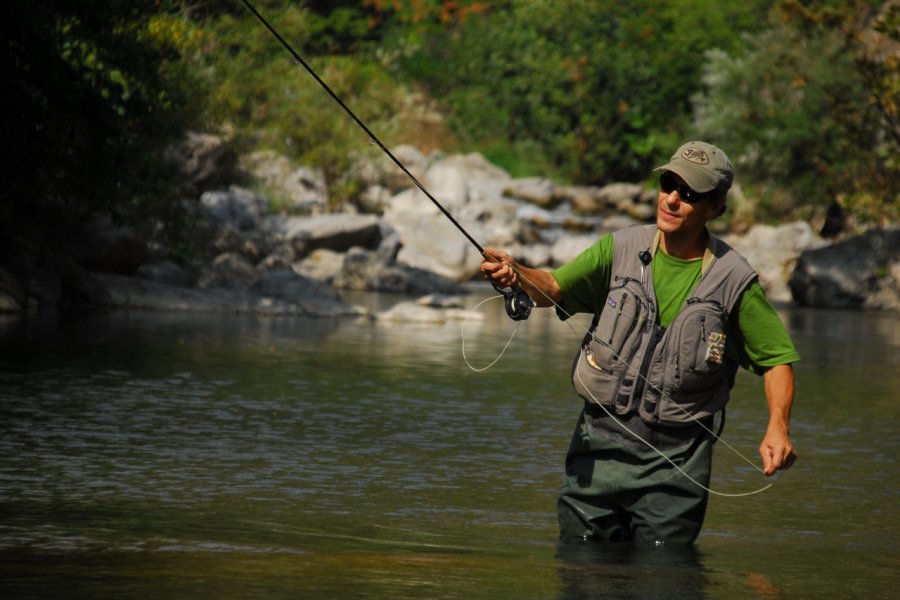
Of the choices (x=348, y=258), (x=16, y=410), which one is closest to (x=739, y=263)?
(x=16, y=410)

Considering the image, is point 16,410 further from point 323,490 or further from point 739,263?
point 739,263

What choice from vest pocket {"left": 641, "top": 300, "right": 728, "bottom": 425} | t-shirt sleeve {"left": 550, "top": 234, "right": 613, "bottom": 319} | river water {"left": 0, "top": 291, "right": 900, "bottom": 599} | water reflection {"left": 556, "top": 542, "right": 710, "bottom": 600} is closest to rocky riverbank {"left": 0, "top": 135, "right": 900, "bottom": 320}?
river water {"left": 0, "top": 291, "right": 900, "bottom": 599}

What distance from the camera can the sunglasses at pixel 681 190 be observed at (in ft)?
17.7

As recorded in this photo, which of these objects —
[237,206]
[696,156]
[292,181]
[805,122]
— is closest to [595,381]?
[696,156]

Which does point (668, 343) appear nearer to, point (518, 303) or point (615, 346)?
point (615, 346)

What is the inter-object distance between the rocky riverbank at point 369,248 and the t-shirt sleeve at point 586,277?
12368mm

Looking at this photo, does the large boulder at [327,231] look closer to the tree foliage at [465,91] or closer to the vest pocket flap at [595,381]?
the tree foliage at [465,91]

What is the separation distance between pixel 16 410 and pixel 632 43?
1460 inches

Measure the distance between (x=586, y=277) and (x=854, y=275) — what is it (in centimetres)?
2351

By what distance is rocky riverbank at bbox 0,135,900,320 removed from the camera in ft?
64.2

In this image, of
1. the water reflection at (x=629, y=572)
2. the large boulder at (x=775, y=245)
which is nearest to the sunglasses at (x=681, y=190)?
the water reflection at (x=629, y=572)

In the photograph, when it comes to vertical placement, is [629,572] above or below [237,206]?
below

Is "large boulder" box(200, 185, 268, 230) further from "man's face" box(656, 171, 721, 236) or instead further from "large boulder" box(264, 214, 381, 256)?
"man's face" box(656, 171, 721, 236)

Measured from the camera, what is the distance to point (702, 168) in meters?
5.39
